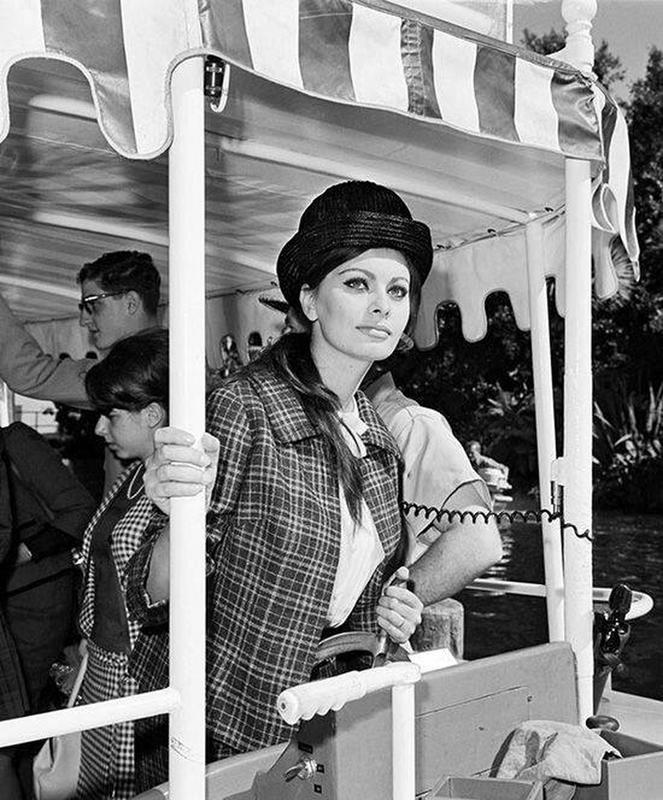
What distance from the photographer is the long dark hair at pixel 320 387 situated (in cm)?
237

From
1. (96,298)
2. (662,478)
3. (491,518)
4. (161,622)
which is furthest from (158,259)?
(662,478)

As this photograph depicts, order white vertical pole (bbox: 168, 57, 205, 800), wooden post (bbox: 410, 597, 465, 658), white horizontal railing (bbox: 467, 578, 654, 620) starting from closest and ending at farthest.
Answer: white vertical pole (bbox: 168, 57, 205, 800)
white horizontal railing (bbox: 467, 578, 654, 620)
wooden post (bbox: 410, 597, 465, 658)

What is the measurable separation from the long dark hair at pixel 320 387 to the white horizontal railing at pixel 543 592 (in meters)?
0.99

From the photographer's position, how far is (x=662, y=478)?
19.1 m

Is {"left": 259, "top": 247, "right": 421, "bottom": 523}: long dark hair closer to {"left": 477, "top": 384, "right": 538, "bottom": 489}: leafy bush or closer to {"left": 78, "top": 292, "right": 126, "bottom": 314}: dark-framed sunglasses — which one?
{"left": 78, "top": 292, "right": 126, "bottom": 314}: dark-framed sunglasses

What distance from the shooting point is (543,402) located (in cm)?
398

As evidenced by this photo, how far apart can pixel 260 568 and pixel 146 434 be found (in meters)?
0.89

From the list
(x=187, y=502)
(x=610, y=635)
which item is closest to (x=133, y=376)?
(x=187, y=502)

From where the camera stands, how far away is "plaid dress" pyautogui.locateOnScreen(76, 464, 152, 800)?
236cm

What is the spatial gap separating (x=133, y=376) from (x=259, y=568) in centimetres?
89

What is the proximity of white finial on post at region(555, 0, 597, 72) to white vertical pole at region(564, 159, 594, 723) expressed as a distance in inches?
10.8

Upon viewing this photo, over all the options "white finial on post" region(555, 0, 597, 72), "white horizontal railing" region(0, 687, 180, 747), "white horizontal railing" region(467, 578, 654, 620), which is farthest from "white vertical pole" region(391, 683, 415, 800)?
"white finial on post" region(555, 0, 597, 72)

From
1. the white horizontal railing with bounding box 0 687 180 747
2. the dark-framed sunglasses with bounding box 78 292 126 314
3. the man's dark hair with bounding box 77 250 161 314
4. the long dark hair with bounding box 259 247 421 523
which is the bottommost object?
the white horizontal railing with bounding box 0 687 180 747

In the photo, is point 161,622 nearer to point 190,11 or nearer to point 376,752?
point 376,752
